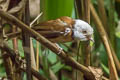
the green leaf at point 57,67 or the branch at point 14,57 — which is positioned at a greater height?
the branch at point 14,57

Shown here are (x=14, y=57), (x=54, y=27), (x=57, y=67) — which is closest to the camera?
(x=14, y=57)

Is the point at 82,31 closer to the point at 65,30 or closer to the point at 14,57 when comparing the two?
the point at 65,30

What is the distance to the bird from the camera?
4.50 ft

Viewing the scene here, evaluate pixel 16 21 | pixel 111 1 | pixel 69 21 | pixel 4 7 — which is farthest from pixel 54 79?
pixel 16 21

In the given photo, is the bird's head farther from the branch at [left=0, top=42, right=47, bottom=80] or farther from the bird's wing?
the branch at [left=0, top=42, right=47, bottom=80]

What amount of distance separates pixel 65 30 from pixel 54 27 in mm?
52

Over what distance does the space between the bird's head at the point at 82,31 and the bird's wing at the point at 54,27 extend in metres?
0.05

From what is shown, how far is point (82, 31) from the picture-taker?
1463mm

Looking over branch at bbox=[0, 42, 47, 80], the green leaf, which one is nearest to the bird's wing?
branch at bbox=[0, 42, 47, 80]

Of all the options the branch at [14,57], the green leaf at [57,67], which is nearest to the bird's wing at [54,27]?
the branch at [14,57]

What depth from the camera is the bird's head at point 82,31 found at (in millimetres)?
1386

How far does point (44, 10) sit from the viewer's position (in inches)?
58.2

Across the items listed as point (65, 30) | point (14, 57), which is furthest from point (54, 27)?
point (14, 57)

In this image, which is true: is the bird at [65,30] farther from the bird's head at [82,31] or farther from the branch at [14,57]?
the branch at [14,57]
